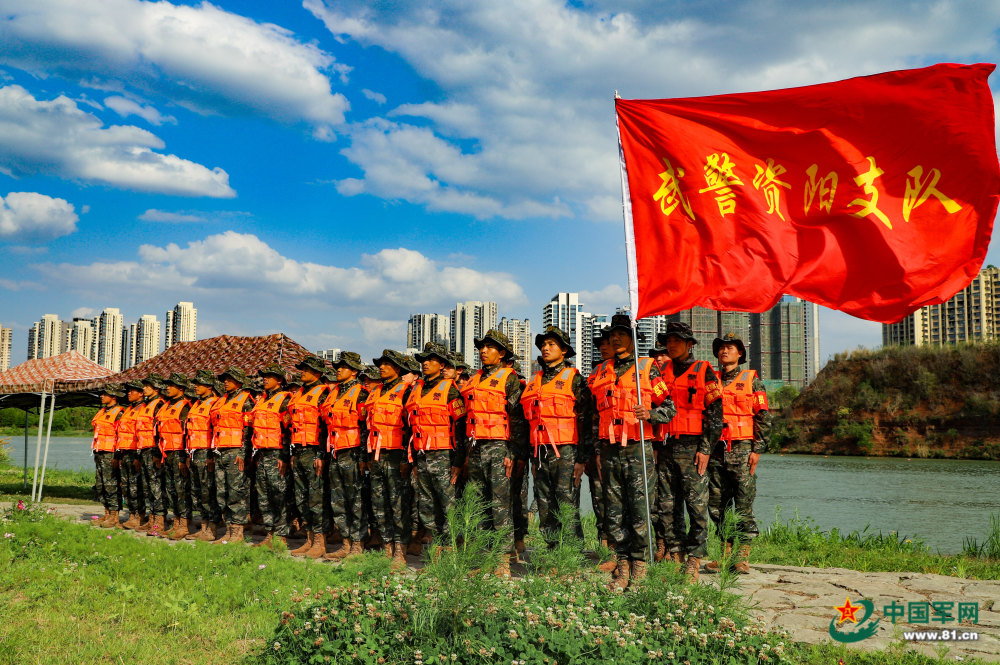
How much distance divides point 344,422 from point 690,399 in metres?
3.82

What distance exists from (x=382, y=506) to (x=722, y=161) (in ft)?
15.8

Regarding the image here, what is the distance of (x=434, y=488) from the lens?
22.1 ft

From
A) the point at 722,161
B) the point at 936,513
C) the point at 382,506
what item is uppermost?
the point at 722,161

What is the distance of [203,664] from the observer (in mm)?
4152

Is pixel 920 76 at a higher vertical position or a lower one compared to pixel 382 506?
higher

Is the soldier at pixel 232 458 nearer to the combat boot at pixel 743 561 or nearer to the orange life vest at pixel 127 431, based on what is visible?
the orange life vest at pixel 127 431

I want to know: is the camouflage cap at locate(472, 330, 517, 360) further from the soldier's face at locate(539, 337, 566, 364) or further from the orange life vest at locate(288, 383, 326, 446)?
the orange life vest at locate(288, 383, 326, 446)

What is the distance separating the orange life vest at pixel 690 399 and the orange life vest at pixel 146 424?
7.76 metres

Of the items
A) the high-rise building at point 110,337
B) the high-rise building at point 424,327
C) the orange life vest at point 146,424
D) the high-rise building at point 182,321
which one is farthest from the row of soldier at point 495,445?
the high-rise building at point 110,337

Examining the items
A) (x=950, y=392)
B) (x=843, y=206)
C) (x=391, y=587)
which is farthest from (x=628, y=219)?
(x=950, y=392)

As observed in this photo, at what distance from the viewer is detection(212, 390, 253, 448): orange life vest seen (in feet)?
28.9

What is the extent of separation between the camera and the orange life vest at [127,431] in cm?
1050

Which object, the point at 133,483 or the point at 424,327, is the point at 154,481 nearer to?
the point at 133,483

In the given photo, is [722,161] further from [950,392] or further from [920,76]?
[950,392]
